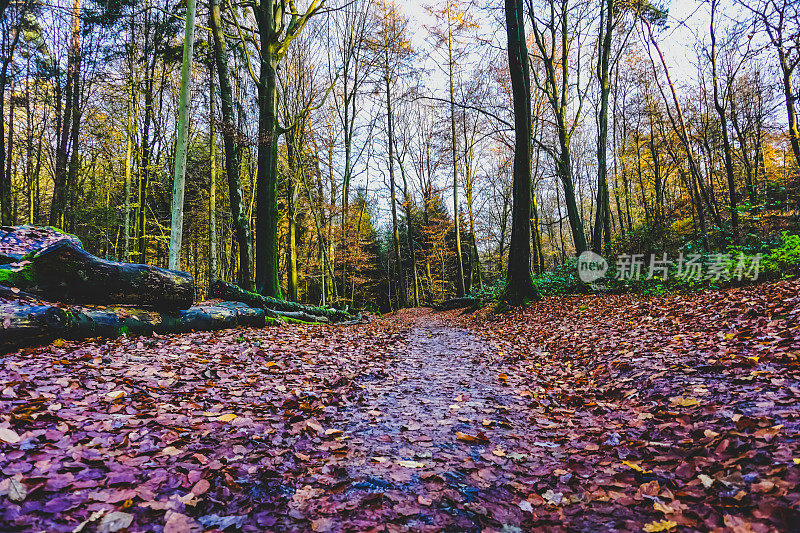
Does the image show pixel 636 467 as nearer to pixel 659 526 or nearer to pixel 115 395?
pixel 659 526

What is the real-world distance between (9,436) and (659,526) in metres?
3.46

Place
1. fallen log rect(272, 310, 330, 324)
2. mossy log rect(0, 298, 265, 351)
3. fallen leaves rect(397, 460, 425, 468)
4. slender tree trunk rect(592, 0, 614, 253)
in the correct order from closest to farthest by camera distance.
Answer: fallen leaves rect(397, 460, 425, 468) < mossy log rect(0, 298, 265, 351) < fallen log rect(272, 310, 330, 324) < slender tree trunk rect(592, 0, 614, 253)

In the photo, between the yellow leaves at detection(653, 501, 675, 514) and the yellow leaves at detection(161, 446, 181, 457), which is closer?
the yellow leaves at detection(653, 501, 675, 514)

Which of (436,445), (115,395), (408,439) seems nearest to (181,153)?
(115,395)

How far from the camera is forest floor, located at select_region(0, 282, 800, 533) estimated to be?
1.71 meters

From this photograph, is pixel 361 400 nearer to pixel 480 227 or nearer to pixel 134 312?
pixel 134 312

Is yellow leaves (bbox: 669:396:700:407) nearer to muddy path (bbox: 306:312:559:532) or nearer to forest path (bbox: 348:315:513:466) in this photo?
muddy path (bbox: 306:312:559:532)

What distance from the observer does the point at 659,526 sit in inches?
64.1

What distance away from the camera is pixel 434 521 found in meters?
1.82

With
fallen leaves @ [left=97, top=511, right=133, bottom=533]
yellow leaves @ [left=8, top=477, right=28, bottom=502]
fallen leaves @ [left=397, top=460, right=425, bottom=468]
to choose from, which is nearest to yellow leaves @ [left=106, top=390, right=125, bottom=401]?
yellow leaves @ [left=8, top=477, right=28, bottom=502]

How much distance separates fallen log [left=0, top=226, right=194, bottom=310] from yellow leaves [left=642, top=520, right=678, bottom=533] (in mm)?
6106

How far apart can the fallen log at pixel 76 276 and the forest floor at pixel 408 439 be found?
79cm

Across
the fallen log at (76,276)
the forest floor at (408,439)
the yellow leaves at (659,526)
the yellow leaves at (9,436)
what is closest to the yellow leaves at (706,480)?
the forest floor at (408,439)

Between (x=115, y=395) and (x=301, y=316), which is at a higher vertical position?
(x=301, y=316)
